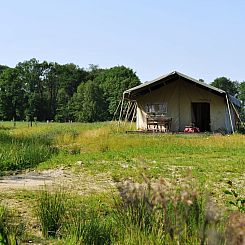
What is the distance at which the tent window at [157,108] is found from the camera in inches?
1105

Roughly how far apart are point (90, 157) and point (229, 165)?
4182mm

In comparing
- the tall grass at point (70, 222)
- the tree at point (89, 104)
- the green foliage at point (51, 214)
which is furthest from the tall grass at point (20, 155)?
the tree at point (89, 104)

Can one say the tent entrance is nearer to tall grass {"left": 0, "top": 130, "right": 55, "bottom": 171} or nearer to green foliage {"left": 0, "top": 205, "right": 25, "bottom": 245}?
tall grass {"left": 0, "top": 130, "right": 55, "bottom": 171}

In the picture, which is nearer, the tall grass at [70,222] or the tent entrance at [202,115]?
the tall grass at [70,222]

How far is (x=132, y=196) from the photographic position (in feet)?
10.8

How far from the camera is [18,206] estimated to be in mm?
6109

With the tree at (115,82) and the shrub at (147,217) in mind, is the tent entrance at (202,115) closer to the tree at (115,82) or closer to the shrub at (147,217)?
the shrub at (147,217)

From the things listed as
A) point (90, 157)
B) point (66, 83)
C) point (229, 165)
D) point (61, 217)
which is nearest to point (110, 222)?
point (61, 217)

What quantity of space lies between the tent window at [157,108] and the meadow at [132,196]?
33.3ft

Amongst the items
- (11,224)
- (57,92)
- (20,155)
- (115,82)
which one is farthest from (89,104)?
(11,224)

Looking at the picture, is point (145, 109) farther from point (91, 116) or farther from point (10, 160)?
point (91, 116)

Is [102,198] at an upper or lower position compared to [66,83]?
lower

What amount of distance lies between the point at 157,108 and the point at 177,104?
4.47ft

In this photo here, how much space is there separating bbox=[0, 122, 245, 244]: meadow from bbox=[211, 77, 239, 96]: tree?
249ft
